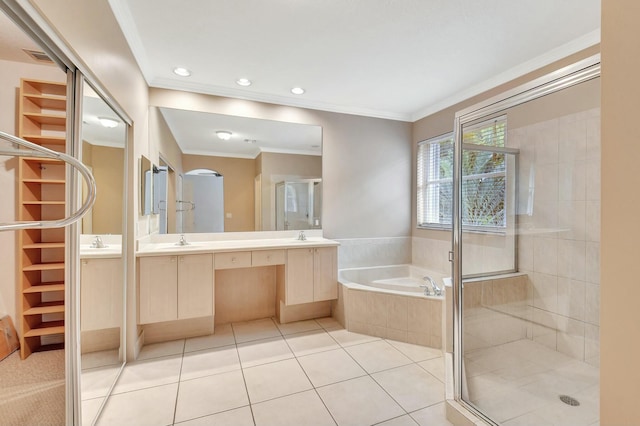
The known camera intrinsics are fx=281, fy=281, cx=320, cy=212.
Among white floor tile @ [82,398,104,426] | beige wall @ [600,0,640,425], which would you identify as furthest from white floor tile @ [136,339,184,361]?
beige wall @ [600,0,640,425]

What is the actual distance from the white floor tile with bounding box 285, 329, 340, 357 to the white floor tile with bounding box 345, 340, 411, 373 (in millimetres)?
200

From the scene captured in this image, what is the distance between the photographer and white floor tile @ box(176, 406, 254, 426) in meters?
1.62

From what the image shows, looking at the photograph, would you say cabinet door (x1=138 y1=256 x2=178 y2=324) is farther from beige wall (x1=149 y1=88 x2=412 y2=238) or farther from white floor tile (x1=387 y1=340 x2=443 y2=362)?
white floor tile (x1=387 y1=340 x2=443 y2=362)

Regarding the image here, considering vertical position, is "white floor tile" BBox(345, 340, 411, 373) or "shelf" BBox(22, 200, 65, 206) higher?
"shelf" BBox(22, 200, 65, 206)

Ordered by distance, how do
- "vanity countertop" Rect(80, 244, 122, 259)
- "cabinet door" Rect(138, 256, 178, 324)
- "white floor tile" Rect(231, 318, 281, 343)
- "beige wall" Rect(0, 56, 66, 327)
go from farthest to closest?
1. "white floor tile" Rect(231, 318, 281, 343)
2. "cabinet door" Rect(138, 256, 178, 324)
3. "vanity countertop" Rect(80, 244, 122, 259)
4. "beige wall" Rect(0, 56, 66, 327)

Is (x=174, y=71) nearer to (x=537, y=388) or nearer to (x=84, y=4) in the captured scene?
(x=84, y=4)

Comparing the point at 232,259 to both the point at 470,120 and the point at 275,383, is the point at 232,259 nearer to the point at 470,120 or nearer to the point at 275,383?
the point at 275,383

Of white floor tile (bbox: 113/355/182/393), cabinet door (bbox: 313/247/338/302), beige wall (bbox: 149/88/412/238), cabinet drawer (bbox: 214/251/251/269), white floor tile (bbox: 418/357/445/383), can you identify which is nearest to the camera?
white floor tile (bbox: 113/355/182/393)

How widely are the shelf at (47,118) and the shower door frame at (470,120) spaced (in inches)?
85.7

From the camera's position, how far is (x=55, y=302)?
128cm

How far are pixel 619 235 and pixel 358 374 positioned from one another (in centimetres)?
186

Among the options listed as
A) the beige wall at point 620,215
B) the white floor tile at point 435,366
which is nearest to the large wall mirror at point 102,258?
the beige wall at point 620,215

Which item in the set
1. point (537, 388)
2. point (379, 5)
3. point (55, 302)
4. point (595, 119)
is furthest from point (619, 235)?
point (55, 302)

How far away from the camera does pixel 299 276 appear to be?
2.90m
